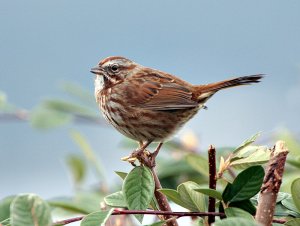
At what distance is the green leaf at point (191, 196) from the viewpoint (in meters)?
1.68

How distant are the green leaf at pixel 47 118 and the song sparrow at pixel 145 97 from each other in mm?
253

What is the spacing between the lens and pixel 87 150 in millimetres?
3857

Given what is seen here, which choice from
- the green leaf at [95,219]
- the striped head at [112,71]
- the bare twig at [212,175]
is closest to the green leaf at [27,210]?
the green leaf at [95,219]

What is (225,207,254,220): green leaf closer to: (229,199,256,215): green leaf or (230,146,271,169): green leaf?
(229,199,256,215): green leaf

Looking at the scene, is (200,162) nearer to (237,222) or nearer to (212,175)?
(212,175)

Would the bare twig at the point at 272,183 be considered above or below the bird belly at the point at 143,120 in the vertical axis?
below

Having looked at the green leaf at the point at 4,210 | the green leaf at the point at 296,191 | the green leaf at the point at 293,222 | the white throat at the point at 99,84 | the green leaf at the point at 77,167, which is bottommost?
the green leaf at the point at 293,222

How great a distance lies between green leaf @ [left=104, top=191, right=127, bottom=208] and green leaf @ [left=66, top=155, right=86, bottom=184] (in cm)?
239

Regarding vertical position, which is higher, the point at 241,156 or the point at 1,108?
the point at 1,108

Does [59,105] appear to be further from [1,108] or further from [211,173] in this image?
[211,173]

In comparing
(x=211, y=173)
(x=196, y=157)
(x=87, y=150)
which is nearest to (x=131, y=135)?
(x=87, y=150)

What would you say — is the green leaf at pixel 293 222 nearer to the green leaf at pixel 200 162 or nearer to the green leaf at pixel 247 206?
the green leaf at pixel 247 206

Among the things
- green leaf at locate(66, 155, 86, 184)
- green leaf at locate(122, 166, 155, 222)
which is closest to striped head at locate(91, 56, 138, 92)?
green leaf at locate(66, 155, 86, 184)

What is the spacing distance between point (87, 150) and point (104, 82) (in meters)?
0.65
